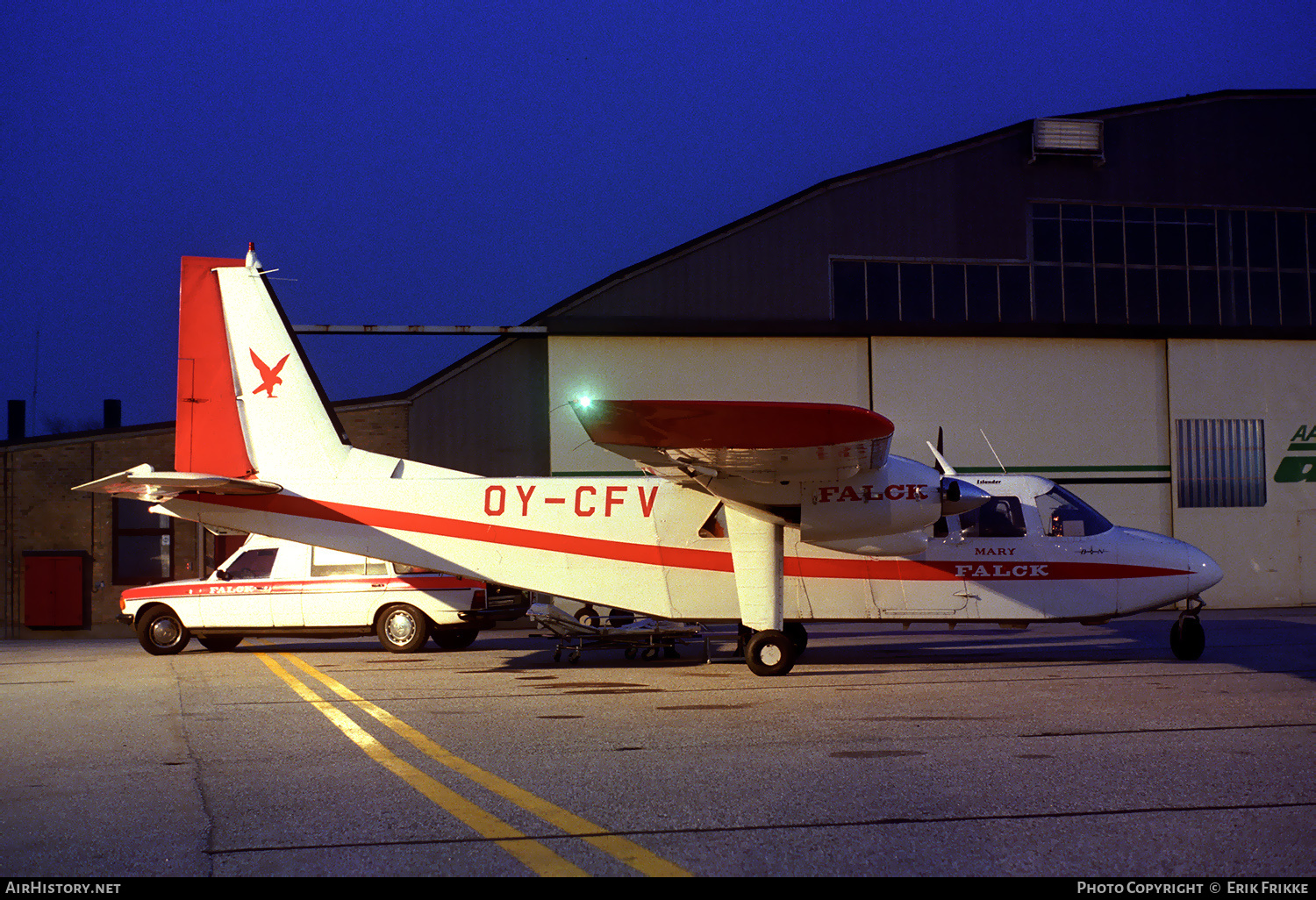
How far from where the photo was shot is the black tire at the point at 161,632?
16.4m

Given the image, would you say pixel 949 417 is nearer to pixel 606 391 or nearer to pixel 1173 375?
pixel 1173 375

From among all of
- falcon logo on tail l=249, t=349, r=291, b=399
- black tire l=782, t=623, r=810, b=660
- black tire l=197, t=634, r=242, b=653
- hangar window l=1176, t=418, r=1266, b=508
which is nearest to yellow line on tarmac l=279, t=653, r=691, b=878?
black tire l=782, t=623, r=810, b=660

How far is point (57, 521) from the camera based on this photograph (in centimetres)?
2341

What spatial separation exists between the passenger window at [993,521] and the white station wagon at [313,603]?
279 inches

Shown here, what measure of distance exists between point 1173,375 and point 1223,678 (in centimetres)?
1547

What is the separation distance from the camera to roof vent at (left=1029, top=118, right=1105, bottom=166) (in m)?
27.0

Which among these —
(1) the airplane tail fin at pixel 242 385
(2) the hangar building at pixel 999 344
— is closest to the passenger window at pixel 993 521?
(1) the airplane tail fin at pixel 242 385

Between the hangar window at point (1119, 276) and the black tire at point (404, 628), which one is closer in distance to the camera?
the black tire at point (404, 628)

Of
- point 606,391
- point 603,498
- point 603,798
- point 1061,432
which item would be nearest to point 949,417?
point 1061,432

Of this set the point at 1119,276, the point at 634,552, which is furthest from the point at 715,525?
the point at 1119,276

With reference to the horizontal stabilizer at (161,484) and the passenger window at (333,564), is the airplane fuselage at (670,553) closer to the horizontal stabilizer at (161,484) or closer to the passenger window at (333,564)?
the horizontal stabilizer at (161,484)

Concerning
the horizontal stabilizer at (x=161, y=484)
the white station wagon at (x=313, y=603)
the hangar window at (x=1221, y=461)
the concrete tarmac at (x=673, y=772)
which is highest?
the hangar window at (x=1221, y=461)

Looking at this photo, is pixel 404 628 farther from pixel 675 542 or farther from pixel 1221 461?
pixel 1221 461

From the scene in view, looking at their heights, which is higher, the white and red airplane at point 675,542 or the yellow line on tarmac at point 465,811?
the white and red airplane at point 675,542
